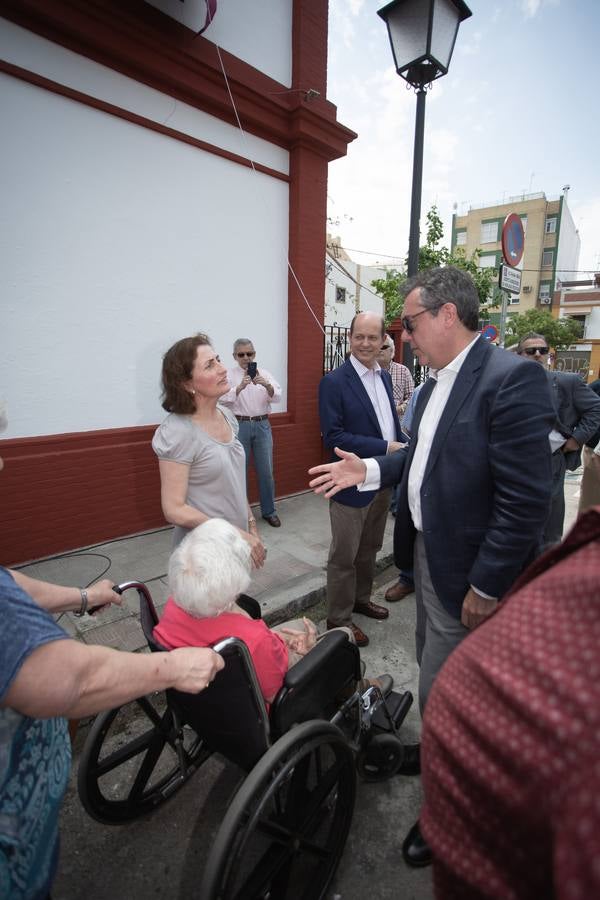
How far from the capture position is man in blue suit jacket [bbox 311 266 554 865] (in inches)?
60.1

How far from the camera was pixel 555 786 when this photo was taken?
46 centimetres

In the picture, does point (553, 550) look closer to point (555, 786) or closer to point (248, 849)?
point (555, 786)

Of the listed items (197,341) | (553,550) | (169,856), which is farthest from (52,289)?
(553,550)

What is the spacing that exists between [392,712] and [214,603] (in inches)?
48.3

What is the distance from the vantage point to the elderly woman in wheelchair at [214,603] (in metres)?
1.40

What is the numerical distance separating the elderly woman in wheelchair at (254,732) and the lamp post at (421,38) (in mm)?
4360

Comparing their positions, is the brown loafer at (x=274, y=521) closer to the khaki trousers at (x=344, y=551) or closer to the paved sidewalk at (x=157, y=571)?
the paved sidewalk at (x=157, y=571)

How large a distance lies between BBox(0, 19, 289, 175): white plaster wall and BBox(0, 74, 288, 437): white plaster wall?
0.15 m

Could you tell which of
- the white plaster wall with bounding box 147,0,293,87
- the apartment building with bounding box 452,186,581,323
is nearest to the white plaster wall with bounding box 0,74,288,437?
the white plaster wall with bounding box 147,0,293,87

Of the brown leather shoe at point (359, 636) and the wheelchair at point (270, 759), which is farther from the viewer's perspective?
the brown leather shoe at point (359, 636)

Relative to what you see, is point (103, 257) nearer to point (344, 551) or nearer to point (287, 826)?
point (344, 551)

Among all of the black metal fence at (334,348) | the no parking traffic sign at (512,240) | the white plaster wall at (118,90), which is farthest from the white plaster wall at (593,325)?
the white plaster wall at (118,90)

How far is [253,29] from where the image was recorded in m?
4.48

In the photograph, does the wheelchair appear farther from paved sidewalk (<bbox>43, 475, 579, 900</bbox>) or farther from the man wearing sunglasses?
the man wearing sunglasses
